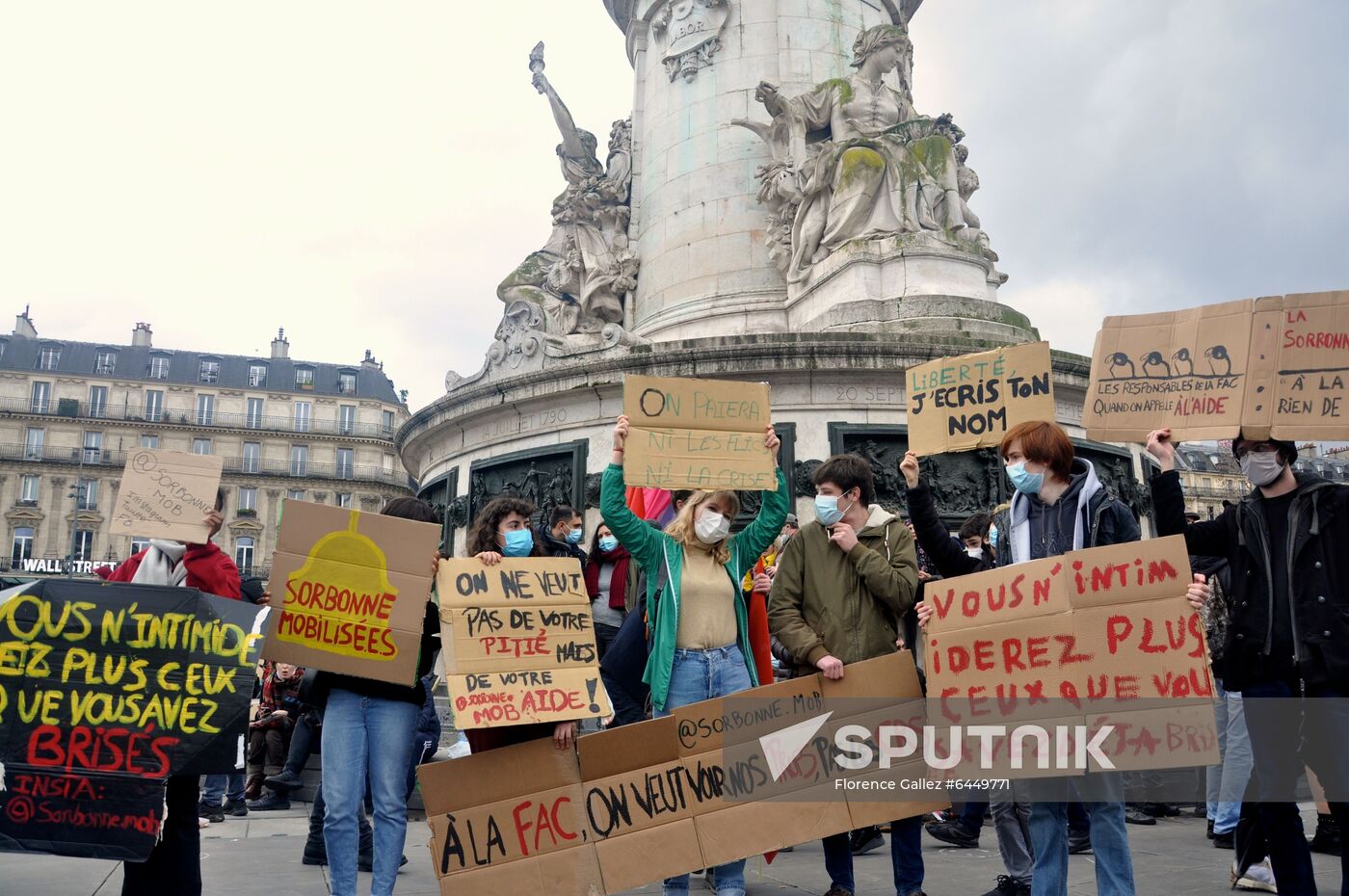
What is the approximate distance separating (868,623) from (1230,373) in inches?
80.1

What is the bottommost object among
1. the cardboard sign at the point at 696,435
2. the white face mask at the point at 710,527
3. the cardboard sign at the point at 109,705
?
the cardboard sign at the point at 109,705

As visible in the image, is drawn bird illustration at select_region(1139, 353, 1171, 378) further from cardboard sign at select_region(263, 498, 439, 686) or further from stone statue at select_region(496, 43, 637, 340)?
stone statue at select_region(496, 43, 637, 340)

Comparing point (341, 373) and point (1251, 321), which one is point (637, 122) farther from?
point (341, 373)

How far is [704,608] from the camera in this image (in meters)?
5.64

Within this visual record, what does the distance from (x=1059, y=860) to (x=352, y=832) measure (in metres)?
3.03

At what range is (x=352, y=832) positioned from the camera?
506 centimetres

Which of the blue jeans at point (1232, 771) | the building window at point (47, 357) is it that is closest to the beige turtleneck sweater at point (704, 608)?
the blue jeans at point (1232, 771)

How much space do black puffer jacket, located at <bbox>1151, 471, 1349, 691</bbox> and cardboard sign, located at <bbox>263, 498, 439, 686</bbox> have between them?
11.3 feet

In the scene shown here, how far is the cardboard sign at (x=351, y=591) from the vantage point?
17.3ft

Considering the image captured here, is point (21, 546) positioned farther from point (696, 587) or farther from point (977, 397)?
point (977, 397)

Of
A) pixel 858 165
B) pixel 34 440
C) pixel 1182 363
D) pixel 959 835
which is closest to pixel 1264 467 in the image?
pixel 1182 363

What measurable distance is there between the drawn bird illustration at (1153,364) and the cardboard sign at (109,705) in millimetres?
4341

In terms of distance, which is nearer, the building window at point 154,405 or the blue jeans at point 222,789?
the blue jeans at point 222,789

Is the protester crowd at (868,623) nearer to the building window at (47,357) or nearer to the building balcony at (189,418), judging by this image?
the building balcony at (189,418)
